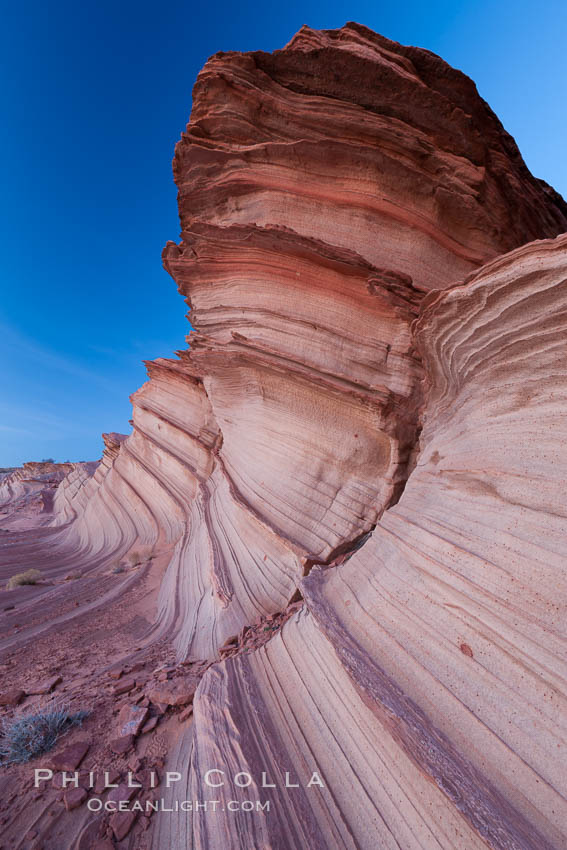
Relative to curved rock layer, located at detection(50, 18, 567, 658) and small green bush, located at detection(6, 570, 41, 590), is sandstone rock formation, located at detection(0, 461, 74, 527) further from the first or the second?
curved rock layer, located at detection(50, 18, 567, 658)

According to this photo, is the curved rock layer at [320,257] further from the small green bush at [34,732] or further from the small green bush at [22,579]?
the small green bush at [22,579]

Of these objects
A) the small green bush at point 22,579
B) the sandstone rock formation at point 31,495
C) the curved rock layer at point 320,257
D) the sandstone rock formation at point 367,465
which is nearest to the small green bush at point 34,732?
the sandstone rock formation at point 367,465

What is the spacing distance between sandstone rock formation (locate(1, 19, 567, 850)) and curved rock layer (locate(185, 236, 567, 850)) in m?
0.01

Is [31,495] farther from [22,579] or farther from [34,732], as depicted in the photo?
[34,732]

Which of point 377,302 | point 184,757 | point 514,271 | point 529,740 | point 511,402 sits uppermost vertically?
point 377,302

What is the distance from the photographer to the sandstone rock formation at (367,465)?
2031mm

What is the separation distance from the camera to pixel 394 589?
9.37 feet

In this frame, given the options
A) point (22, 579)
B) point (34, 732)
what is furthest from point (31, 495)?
point (34, 732)

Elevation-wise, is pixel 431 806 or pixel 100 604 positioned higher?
pixel 431 806

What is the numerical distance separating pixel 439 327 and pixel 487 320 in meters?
0.62

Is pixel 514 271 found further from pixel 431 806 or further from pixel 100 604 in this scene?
pixel 100 604

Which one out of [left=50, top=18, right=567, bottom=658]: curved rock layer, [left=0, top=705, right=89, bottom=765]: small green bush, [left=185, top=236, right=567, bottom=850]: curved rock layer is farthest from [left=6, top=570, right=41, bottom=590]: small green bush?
[left=185, top=236, right=567, bottom=850]: curved rock layer

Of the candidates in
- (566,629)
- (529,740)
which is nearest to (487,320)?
(566,629)

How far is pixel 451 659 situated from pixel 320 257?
5.34m
